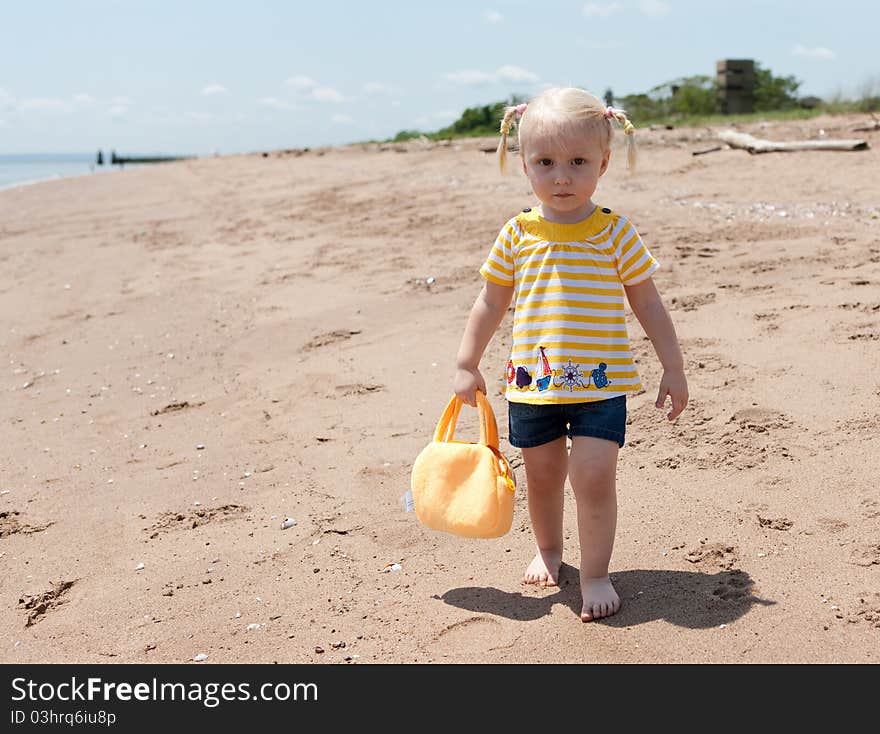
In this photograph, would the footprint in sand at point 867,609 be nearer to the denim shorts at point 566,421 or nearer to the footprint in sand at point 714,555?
the footprint in sand at point 714,555

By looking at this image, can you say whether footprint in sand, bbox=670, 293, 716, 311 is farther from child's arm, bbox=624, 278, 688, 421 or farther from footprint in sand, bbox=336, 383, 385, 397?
child's arm, bbox=624, 278, 688, 421

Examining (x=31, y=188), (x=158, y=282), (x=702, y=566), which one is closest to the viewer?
(x=702, y=566)

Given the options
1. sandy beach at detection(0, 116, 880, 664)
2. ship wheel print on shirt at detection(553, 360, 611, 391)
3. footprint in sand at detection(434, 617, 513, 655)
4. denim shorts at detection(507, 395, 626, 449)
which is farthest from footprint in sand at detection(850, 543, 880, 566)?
footprint in sand at detection(434, 617, 513, 655)

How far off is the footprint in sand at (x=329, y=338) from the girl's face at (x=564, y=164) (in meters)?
3.11

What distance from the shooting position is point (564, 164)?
110 inches

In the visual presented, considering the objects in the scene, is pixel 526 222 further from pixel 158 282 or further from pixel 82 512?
pixel 158 282

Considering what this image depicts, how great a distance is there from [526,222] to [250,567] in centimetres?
147

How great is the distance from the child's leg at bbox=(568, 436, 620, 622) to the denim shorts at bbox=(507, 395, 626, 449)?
3 cm

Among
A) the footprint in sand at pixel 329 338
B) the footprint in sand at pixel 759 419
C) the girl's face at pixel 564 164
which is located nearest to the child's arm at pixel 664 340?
the girl's face at pixel 564 164

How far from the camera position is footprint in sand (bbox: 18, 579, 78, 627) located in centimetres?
320

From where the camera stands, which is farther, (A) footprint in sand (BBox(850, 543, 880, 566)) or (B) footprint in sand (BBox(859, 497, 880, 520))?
(B) footprint in sand (BBox(859, 497, 880, 520))

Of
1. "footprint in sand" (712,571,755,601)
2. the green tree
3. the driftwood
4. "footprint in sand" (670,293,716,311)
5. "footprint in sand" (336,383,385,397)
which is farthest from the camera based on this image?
the green tree
